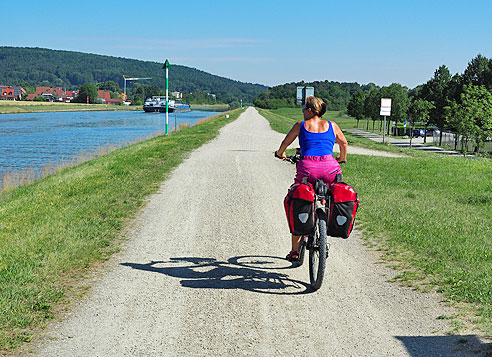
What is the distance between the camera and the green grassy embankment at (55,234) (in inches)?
191

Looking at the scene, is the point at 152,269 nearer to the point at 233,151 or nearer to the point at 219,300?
the point at 219,300

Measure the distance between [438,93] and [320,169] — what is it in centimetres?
4683

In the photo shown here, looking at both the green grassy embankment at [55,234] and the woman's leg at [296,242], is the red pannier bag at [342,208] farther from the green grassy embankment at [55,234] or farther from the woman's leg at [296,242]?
the green grassy embankment at [55,234]

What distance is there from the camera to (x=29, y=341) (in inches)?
165

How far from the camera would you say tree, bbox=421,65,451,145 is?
46.8 m

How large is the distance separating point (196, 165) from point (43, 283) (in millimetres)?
10773

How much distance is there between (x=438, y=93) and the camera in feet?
159

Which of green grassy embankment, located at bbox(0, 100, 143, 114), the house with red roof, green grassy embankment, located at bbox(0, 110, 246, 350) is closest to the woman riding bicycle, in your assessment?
green grassy embankment, located at bbox(0, 110, 246, 350)

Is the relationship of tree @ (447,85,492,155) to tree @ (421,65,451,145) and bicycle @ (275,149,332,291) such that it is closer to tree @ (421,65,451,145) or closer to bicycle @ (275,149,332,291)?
tree @ (421,65,451,145)

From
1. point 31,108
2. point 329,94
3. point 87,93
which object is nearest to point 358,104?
point 329,94

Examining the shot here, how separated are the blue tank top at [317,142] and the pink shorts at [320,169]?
5cm

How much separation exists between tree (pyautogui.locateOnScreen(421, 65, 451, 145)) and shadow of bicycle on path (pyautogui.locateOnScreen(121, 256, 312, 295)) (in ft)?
141

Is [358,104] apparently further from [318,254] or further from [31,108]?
[318,254]

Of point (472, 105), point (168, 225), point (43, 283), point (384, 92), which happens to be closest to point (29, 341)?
point (43, 283)
